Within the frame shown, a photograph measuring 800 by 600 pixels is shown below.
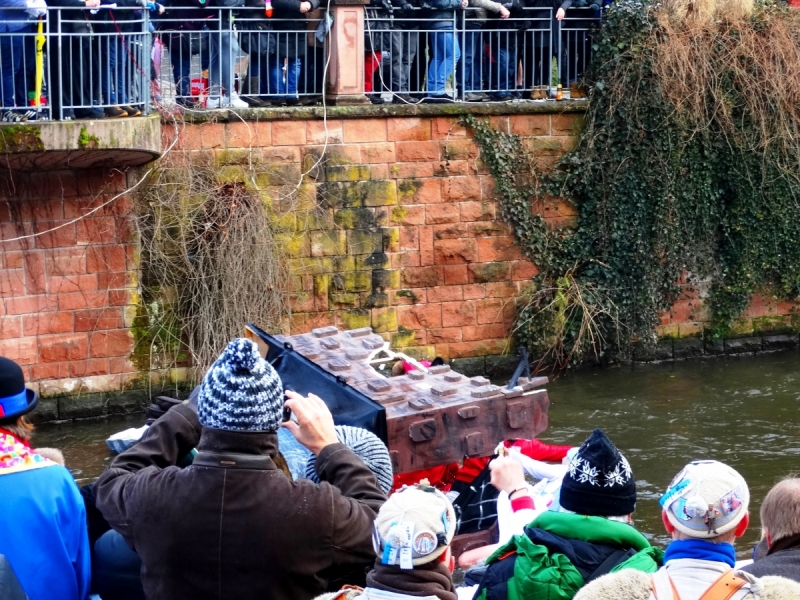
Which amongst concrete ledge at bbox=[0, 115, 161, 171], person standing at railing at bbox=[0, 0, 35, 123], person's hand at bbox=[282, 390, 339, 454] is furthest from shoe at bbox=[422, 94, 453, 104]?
person's hand at bbox=[282, 390, 339, 454]

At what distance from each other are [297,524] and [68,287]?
27.9 ft

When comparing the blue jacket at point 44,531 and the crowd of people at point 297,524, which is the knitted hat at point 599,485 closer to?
the crowd of people at point 297,524

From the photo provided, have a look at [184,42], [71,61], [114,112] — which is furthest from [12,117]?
[184,42]

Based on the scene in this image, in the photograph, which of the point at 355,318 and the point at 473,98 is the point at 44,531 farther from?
the point at 473,98

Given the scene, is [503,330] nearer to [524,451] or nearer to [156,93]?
[156,93]

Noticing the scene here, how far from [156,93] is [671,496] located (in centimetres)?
919

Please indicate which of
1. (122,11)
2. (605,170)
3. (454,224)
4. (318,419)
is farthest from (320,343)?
(605,170)

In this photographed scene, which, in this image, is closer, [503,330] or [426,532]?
[426,532]

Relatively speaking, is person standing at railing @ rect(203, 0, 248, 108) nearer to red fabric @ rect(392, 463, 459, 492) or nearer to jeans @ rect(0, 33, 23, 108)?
jeans @ rect(0, 33, 23, 108)

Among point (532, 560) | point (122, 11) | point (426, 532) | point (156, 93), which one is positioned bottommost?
point (532, 560)

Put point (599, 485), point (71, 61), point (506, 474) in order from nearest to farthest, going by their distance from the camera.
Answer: point (599, 485) → point (506, 474) → point (71, 61)

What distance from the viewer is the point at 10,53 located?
32.7 ft

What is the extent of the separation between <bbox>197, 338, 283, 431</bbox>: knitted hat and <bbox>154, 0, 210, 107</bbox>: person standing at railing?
890cm

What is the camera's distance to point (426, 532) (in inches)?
105
